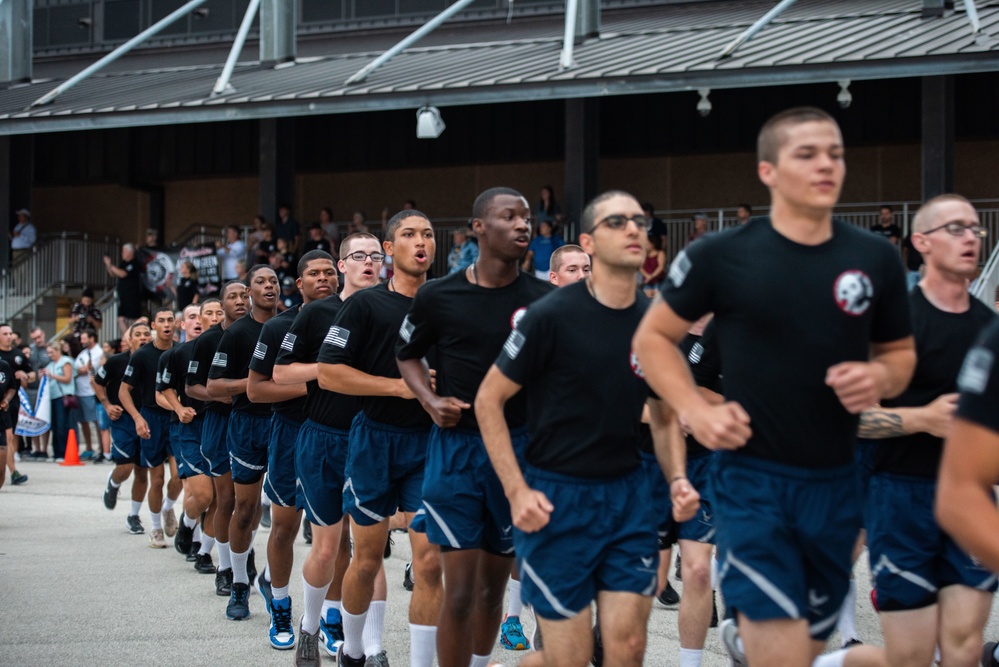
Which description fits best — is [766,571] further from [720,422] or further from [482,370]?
[482,370]

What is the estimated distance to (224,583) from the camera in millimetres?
9531

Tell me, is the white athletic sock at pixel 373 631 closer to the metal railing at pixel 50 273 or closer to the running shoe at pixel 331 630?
the running shoe at pixel 331 630

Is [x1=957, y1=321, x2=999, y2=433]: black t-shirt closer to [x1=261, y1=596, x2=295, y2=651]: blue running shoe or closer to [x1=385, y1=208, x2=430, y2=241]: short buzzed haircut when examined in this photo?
[x1=385, y1=208, x2=430, y2=241]: short buzzed haircut

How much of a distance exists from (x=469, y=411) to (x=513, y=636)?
2.55 metres

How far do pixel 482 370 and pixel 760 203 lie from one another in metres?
18.7

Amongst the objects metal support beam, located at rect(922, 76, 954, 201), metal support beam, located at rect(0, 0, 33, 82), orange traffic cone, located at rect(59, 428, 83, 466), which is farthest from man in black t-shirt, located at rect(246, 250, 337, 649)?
metal support beam, located at rect(0, 0, 33, 82)

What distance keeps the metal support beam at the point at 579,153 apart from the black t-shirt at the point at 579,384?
16.9 meters

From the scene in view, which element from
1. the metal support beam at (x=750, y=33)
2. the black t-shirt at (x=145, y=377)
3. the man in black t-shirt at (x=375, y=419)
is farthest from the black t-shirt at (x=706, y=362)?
the metal support beam at (x=750, y=33)

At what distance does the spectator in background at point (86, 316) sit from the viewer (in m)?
23.6

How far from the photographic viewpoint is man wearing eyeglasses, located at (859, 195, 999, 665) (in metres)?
5.14

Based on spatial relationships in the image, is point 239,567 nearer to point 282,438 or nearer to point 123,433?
point 282,438

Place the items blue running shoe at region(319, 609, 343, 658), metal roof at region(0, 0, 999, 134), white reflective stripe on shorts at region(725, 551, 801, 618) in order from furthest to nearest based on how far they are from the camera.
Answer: metal roof at region(0, 0, 999, 134), blue running shoe at region(319, 609, 343, 658), white reflective stripe on shorts at region(725, 551, 801, 618)

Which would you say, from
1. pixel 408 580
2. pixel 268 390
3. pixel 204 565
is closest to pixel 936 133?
pixel 408 580

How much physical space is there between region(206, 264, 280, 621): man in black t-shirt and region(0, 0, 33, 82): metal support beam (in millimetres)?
20628
